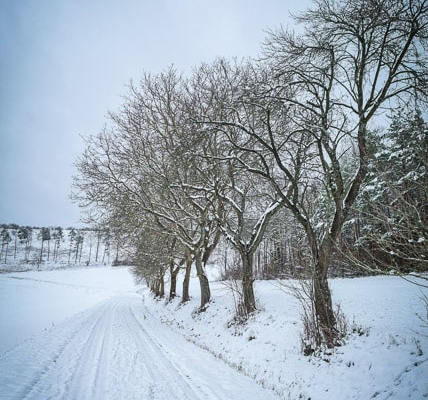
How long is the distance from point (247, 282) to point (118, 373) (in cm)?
584

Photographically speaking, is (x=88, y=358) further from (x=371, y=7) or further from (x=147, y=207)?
(x=371, y=7)

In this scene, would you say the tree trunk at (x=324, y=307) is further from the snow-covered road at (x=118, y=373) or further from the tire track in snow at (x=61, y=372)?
the tire track in snow at (x=61, y=372)

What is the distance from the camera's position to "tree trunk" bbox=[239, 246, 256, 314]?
1036 cm

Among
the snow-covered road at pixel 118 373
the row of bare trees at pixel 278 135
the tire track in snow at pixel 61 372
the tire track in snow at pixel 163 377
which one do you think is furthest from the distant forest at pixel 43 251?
the tire track in snow at pixel 163 377

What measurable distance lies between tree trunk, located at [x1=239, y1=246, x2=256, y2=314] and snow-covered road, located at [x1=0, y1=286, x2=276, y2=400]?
8.95 ft

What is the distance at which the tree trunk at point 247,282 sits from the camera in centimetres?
1036

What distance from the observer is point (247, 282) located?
415 inches

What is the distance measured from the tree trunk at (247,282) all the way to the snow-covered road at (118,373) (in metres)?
2.73

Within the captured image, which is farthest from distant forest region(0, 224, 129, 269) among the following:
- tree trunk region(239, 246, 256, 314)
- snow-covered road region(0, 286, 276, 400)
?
tree trunk region(239, 246, 256, 314)

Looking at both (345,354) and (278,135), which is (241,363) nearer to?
(345,354)

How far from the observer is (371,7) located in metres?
5.88

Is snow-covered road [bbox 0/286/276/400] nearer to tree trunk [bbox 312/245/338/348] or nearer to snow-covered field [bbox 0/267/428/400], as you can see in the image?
snow-covered field [bbox 0/267/428/400]

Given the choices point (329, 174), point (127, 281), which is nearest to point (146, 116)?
point (329, 174)

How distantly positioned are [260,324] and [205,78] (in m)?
10.3
